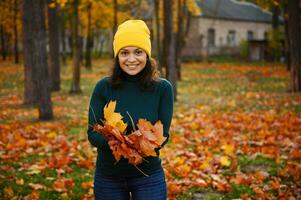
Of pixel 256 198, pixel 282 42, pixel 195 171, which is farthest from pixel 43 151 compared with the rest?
pixel 282 42

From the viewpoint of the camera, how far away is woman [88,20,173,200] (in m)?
3.03

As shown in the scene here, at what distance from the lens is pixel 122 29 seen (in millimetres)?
3207

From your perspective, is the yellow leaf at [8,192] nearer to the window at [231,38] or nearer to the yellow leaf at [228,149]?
the yellow leaf at [228,149]

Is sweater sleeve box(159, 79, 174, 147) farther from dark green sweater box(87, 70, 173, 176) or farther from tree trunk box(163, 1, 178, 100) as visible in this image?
tree trunk box(163, 1, 178, 100)

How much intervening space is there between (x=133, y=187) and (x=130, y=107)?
1.96 feet

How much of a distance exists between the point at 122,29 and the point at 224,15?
5022cm

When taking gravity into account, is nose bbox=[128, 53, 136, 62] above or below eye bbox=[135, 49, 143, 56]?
below

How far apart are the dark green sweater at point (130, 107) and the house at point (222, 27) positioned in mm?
40328

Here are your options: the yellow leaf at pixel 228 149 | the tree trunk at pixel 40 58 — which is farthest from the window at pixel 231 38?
the yellow leaf at pixel 228 149

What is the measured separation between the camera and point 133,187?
3.05m

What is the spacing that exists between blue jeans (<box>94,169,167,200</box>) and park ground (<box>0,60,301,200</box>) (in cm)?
89

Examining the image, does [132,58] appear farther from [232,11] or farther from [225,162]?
[232,11]

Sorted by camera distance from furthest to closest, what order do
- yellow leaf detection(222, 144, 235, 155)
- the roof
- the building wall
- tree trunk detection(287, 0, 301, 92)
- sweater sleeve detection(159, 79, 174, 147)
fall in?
the roof, the building wall, tree trunk detection(287, 0, 301, 92), yellow leaf detection(222, 144, 235, 155), sweater sleeve detection(159, 79, 174, 147)

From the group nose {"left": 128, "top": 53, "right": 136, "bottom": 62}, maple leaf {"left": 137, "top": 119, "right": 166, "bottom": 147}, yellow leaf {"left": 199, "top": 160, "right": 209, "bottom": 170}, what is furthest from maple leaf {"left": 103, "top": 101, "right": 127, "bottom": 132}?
yellow leaf {"left": 199, "top": 160, "right": 209, "bottom": 170}
